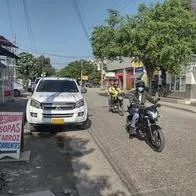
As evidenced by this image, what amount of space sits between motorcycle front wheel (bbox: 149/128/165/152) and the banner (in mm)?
3213

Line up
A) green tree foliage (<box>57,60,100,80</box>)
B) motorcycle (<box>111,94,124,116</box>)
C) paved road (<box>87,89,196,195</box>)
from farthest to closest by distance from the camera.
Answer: green tree foliage (<box>57,60,100,80</box>), motorcycle (<box>111,94,124,116</box>), paved road (<box>87,89,196,195</box>)

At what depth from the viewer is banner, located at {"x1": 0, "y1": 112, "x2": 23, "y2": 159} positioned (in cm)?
914

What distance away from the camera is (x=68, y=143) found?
11.7 meters

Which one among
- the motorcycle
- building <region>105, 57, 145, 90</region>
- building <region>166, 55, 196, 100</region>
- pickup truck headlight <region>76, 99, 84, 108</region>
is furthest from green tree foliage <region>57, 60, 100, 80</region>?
pickup truck headlight <region>76, 99, 84, 108</region>

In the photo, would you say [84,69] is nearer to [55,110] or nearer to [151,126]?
[55,110]

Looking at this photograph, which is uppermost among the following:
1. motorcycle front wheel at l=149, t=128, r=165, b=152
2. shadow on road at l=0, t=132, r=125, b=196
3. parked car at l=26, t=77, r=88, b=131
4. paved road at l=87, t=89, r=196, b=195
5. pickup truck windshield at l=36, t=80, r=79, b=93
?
pickup truck windshield at l=36, t=80, r=79, b=93

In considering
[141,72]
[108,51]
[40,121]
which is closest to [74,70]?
[141,72]

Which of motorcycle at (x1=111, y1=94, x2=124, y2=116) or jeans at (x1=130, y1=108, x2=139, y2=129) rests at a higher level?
jeans at (x1=130, y1=108, x2=139, y2=129)

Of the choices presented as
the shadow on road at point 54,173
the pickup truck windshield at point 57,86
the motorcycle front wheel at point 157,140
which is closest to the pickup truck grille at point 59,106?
the pickup truck windshield at point 57,86

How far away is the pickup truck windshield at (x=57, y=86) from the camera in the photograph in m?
15.0

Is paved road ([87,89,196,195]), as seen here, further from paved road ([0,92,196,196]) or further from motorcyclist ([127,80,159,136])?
motorcyclist ([127,80,159,136])

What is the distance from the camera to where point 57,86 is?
15.2m

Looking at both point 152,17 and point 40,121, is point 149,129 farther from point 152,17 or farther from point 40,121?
point 152,17

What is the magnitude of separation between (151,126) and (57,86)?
5436 millimetres
